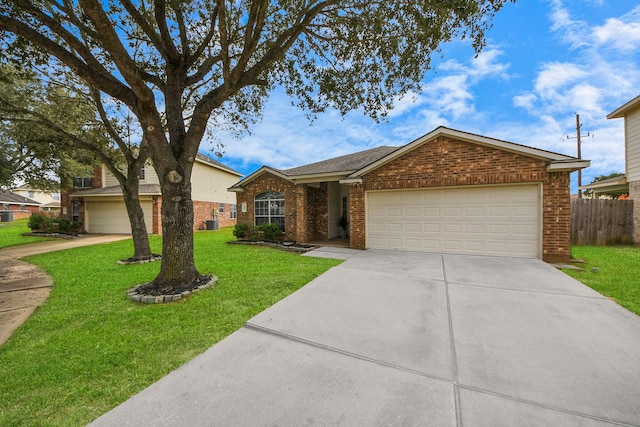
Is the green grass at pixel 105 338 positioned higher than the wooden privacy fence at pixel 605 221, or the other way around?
the wooden privacy fence at pixel 605 221

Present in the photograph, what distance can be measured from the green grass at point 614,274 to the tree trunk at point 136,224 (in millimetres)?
11509

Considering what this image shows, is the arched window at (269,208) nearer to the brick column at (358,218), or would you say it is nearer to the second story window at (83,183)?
the brick column at (358,218)

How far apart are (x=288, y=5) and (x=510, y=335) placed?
7655 mm

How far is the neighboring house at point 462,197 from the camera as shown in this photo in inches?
282

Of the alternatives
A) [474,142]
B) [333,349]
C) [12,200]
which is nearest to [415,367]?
[333,349]

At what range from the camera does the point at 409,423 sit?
6.30 ft

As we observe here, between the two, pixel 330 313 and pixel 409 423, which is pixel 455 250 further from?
pixel 409 423

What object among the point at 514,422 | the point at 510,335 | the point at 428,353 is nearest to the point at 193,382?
the point at 428,353

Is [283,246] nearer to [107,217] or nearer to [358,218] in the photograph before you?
[358,218]

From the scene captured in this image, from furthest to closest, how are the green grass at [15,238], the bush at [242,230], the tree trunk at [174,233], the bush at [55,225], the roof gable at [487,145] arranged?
the bush at [55,225] → the green grass at [15,238] → the bush at [242,230] → the roof gable at [487,145] → the tree trunk at [174,233]

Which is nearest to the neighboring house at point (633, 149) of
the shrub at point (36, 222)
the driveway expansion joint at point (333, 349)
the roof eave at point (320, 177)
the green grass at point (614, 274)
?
the green grass at point (614, 274)

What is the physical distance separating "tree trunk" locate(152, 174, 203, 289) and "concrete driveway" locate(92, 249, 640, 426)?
2.45m

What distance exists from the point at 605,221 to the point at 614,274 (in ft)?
20.6

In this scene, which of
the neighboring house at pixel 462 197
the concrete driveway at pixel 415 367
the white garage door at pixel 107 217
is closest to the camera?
the concrete driveway at pixel 415 367
